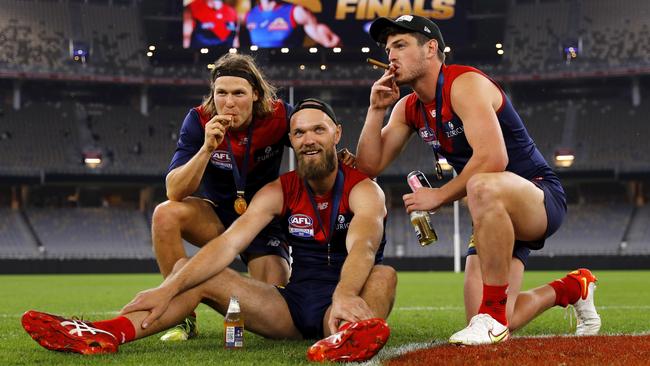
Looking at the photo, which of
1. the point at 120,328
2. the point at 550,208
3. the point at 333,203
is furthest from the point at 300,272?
the point at 550,208

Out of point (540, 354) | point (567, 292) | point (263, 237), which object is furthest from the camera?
A: point (263, 237)

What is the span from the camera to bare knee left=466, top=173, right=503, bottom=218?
480 centimetres

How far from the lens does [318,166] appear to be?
5234 mm

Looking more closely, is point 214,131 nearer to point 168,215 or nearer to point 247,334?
point 168,215

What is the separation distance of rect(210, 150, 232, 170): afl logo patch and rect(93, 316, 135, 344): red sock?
5.59 ft

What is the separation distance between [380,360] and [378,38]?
233cm

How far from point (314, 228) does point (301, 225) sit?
9 cm

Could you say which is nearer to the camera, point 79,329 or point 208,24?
point 79,329

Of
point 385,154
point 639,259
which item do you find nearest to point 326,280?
point 385,154

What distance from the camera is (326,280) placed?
5434mm

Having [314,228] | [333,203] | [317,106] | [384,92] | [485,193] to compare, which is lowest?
[314,228]

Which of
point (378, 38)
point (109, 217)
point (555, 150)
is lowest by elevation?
point (109, 217)

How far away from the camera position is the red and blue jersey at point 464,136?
5285 mm

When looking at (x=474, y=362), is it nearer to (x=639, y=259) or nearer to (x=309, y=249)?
(x=309, y=249)
